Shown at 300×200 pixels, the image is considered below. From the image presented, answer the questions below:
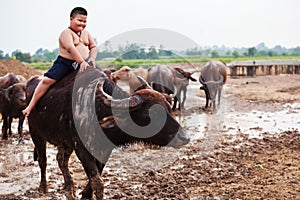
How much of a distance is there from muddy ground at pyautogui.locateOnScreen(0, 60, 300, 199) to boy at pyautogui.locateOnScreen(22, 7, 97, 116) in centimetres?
137

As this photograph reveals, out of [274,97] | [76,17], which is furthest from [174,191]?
[274,97]

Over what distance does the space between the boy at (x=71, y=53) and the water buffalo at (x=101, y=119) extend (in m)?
0.24

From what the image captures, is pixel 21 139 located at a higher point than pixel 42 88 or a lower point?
lower

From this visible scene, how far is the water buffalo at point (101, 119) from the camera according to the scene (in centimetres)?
416

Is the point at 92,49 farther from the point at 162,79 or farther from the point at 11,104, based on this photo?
the point at 162,79

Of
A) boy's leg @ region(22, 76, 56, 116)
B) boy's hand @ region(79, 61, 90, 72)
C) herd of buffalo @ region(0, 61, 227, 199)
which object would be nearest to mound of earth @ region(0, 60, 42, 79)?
boy's leg @ region(22, 76, 56, 116)

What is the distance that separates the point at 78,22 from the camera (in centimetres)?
466

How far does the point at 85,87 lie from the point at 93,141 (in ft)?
2.02

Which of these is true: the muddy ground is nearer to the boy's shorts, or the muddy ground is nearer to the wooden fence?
the boy's shorts

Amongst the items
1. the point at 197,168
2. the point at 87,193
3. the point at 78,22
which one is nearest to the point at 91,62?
the point at 78,22

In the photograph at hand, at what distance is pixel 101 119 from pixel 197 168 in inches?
111

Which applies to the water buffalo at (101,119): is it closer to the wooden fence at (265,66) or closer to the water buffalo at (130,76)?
the water buffalo at (130,76)

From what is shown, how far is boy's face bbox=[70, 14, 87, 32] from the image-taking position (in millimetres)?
4648

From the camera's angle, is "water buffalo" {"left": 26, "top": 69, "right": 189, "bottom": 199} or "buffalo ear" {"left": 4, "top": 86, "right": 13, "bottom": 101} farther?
"buffalo ear" {"left": 4, "top": 86, "right": 13, "bottom": 101}
